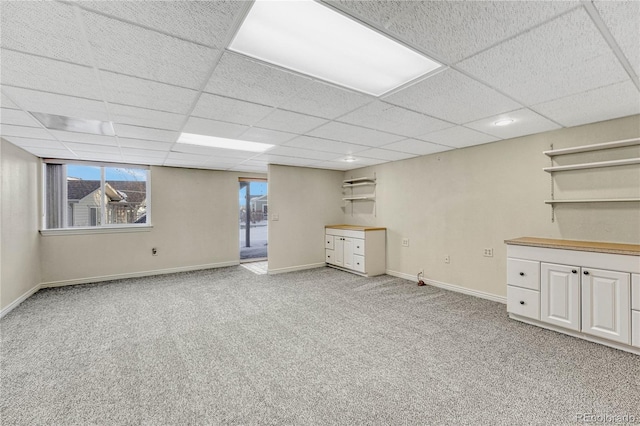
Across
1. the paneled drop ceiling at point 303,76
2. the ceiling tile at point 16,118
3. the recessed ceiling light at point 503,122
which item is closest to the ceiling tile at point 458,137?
the paneled drop ceiling at point 303,76

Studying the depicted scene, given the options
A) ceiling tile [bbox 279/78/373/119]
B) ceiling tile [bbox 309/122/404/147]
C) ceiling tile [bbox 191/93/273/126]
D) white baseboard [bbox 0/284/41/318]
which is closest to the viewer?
ceiling tile [bbox 279/78/373/119]

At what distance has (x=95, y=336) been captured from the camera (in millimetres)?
2803

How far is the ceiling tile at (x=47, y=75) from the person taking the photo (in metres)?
1.63

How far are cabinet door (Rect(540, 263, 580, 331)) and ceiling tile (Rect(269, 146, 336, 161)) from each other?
10.2 feet

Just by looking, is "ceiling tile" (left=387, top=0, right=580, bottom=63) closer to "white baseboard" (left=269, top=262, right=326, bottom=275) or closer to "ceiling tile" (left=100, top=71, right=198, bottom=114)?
"ceiling tile" (left=100, top=71, right=198, bottom=114)

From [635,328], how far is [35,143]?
6.77 meters

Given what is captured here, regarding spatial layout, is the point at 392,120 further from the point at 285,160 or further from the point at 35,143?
the point at 35,143

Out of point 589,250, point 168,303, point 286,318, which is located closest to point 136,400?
point 286,318

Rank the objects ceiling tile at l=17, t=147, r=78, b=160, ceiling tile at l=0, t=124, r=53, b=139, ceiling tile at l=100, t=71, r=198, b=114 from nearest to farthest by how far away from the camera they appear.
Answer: ceiling tile at l=100, t=71, r=198, b=114 → ceiling tile at l=0, t=124, r=53, b=139 → ceiling tile at l=17, t=147, r=78, b=160

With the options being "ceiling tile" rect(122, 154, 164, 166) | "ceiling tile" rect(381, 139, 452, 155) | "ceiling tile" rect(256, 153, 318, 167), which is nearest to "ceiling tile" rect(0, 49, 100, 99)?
"ceiling tile" rect(256, 153, 318, 167)

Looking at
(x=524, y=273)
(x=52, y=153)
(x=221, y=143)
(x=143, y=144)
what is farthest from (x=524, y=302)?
(x=52, y=153)

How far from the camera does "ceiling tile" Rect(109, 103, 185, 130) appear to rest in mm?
2432

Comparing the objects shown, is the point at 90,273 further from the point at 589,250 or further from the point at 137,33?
the point at 589,250

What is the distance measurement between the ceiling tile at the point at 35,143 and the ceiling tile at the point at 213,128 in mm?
2032
